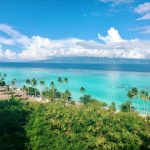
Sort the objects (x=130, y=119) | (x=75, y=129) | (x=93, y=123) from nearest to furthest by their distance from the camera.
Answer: (x=75, y=129) < (x=93, y=123) < (x=130, y=119)

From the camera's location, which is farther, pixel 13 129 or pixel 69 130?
pixel 13 129

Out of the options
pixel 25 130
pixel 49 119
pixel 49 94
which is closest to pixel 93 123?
pixel 49 119

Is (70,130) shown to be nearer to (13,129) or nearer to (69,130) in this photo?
(69,130)

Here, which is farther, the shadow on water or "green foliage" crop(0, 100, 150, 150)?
the shadow on water

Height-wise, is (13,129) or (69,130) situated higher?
(69,130)

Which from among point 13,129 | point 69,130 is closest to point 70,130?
point 69,130

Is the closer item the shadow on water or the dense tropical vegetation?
the dense tropical vegetation

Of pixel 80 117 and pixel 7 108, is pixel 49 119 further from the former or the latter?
pixel 7 108

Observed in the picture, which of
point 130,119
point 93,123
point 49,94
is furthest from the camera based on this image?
point 49,94
